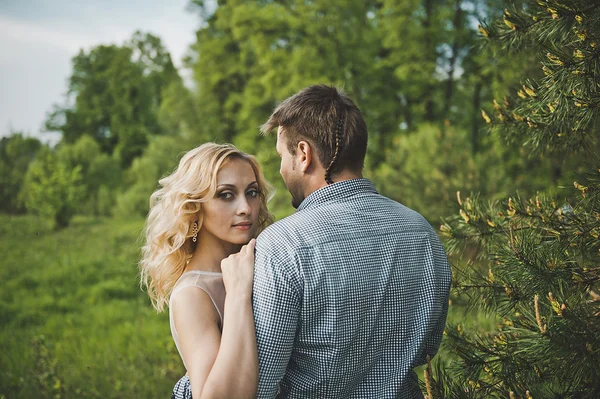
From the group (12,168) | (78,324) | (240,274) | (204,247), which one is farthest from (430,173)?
(12,168)

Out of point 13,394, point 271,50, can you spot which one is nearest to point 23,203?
point 271,50

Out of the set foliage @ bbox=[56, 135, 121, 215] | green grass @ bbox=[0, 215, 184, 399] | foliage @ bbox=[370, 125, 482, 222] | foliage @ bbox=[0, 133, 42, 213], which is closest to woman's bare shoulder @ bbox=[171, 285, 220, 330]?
green grass @ bbox=[0, 215, 184, 399]

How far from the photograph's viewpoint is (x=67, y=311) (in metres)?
9.08

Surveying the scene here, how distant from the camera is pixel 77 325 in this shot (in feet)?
26.8

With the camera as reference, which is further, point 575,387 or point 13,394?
point 13,394

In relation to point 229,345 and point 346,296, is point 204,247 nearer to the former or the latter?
point 229,345

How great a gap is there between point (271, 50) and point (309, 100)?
14526 mm

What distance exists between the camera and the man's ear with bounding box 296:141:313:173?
2059mm

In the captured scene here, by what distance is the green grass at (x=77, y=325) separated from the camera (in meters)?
5.64

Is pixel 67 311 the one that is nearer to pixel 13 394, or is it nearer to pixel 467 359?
pixel 13 394

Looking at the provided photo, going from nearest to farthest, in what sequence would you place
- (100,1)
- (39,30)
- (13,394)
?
(13,394) < (39,30) < (100,1)

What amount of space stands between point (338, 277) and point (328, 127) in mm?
607

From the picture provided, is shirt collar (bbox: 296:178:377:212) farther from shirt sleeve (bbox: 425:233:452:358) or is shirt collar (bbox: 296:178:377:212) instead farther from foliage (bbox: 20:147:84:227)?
foliage (bbox: 20:147:84:227)

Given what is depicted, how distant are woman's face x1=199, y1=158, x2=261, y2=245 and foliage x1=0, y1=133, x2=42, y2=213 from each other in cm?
1688
